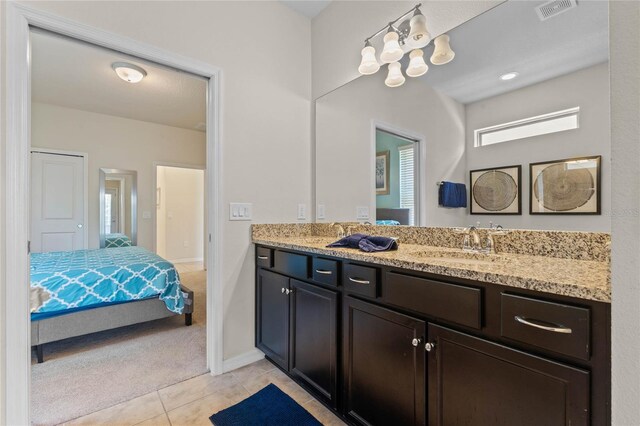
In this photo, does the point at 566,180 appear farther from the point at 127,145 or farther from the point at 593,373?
the point at 127,145

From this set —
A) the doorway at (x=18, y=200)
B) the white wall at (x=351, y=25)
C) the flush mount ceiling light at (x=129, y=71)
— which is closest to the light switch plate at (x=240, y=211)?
the doorway at (x=18, y=200)

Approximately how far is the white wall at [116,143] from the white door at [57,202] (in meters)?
0.14

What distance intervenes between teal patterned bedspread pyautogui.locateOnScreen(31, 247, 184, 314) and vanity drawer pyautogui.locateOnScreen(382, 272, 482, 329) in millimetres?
2287

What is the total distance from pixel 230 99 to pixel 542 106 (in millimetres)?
1879

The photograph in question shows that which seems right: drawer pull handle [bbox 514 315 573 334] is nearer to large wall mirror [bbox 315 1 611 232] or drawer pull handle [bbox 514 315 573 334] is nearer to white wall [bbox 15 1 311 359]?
large wall mirror [bbox 315 1 611 232]

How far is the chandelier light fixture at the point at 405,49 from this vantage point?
1.71m

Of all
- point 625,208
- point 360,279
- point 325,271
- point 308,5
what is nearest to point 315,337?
point 325,271

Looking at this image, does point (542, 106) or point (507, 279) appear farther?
point (542, 106)

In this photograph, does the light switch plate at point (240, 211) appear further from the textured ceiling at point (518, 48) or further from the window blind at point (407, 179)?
the textured ceiling at point (518, 48)

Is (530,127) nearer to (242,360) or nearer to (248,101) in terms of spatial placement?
(248,101)

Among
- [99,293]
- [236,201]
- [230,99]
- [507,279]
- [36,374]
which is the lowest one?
[36,374]

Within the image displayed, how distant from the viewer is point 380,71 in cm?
→ 207

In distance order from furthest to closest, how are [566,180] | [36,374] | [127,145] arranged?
[127,145] → [36,374] → [566,180]

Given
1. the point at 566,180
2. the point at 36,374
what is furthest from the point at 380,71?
the point at 36,374
